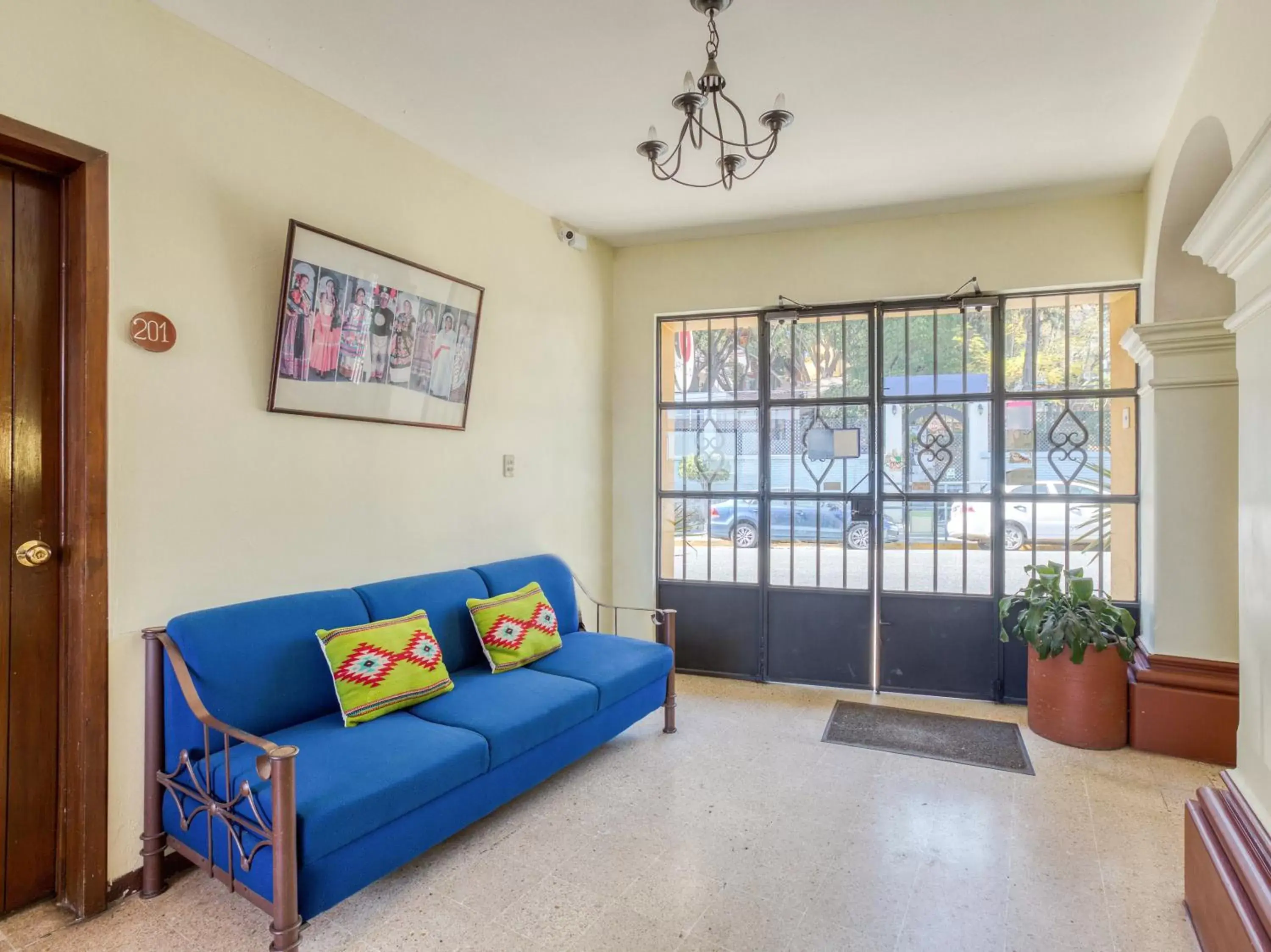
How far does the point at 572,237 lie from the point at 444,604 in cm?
243

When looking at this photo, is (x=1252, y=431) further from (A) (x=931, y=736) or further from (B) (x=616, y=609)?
(B) (x=616, y=609)

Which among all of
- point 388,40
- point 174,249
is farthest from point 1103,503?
point 174,249

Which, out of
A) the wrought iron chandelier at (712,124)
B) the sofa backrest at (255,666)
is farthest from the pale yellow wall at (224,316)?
the wrought iron chandelier at (712,124)

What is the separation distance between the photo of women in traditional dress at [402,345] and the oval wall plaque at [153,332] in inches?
34.3

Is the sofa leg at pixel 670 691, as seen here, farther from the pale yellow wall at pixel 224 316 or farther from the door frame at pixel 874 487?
the pale yellow wall at pixel 224 316

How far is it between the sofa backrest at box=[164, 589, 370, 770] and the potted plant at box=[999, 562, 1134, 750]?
3.21 m

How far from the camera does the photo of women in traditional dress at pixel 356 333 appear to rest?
2.83 metres

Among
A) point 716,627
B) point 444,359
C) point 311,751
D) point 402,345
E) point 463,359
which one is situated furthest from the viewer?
point 716,627

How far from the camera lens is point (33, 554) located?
208 centimetres

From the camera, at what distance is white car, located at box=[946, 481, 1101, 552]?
3932mm

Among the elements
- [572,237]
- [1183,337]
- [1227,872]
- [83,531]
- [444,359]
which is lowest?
[1227,872]

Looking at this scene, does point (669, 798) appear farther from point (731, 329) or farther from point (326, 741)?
point (731, 329)

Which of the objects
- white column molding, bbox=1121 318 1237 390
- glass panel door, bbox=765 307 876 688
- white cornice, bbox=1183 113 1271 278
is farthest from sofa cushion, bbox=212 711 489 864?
white column molding, bbox=1121 318 1237 390

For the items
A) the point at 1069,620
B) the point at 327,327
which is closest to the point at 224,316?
the point at 327,327
